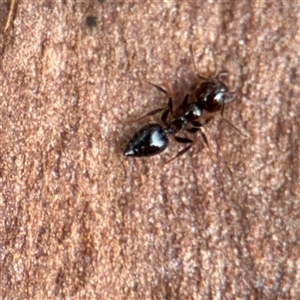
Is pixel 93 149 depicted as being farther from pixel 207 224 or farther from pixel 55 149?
pixel 207 224

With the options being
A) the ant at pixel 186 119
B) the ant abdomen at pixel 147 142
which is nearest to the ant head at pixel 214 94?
the ant at pixel 186 119

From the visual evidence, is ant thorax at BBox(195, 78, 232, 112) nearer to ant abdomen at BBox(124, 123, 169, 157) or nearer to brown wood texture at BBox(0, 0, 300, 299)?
brown wood texture at BBox(0, 0, 300, 299)

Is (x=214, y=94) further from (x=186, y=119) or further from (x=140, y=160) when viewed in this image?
(x=140, y=160)

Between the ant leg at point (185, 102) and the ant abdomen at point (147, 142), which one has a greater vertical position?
the ant leg at point (185, 102)

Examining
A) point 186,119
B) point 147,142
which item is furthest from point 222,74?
point 147,142

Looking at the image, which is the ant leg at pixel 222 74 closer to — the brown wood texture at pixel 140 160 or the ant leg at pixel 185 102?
the brown wood texture at pixel 140 160

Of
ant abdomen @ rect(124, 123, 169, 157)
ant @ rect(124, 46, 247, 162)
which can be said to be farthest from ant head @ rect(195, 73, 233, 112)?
ant abdomen @ rect(124, 123, 169, 157)

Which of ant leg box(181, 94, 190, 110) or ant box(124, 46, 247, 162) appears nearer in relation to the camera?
ant box(124, 46, 247, 162)

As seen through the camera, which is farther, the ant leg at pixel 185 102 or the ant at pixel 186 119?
the ant leg at pixel 185 102
